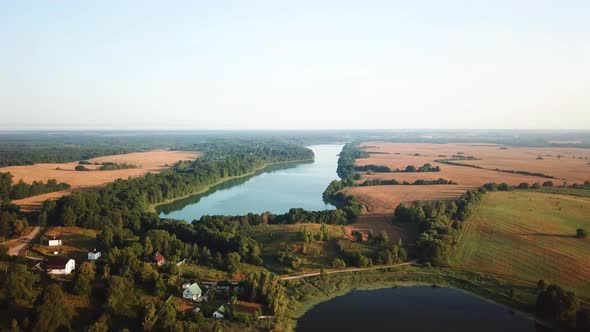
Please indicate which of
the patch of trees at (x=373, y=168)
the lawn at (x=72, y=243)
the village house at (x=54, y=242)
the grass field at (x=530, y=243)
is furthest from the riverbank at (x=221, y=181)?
the grass field at (x=530, y=243)

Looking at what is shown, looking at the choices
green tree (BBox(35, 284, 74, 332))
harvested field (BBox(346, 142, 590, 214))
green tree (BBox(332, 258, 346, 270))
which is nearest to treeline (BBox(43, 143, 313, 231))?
green tree (BBox(35, 284, 74, 332))

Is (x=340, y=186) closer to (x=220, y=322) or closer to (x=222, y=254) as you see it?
(x=222, y=254)

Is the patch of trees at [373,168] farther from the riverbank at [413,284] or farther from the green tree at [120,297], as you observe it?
the green tree at [120,297]

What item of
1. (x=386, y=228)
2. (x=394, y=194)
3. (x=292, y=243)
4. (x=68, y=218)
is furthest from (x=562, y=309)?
(x=68, y=218)

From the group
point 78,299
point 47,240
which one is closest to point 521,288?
point 78,299

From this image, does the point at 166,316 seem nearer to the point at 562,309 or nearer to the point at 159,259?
the point at 159,259

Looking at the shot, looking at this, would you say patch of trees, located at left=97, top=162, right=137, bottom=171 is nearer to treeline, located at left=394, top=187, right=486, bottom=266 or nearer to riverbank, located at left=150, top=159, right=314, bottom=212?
riverbank, located at left=150, top=159, right=314, bottom=212
